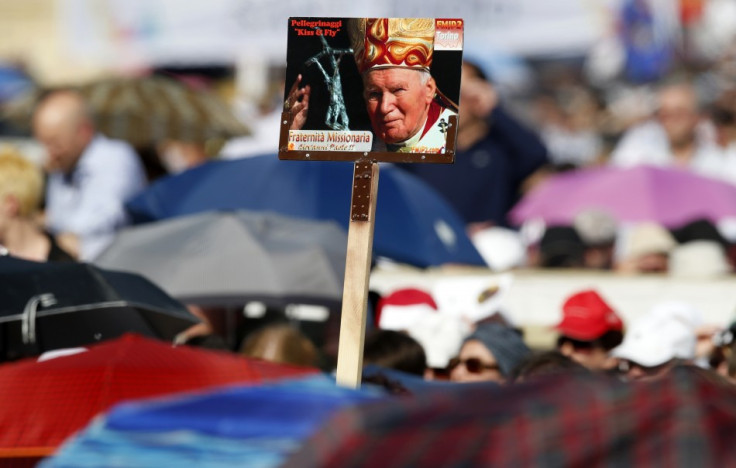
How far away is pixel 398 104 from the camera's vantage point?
453 centimetres

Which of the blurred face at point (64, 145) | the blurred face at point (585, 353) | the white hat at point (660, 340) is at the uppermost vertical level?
the blurred face at point (64, 145)

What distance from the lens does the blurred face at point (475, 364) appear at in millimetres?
6324

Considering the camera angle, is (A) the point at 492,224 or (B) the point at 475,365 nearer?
(B) the point at 475,365

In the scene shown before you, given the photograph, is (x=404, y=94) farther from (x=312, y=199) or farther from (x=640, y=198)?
(x=640, y=198)

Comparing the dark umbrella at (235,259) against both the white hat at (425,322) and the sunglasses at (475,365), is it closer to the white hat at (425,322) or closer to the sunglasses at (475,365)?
the white hat at (425,322)

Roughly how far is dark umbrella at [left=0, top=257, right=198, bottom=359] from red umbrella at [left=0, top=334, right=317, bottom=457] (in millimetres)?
986

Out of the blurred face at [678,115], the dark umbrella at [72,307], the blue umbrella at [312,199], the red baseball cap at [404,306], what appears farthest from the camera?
the blurred face at [678,115]

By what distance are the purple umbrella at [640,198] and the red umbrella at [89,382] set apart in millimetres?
6304

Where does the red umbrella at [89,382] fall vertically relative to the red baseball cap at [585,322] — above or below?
above

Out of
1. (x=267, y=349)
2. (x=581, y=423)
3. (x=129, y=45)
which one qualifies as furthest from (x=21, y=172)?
(x=129, y=45)

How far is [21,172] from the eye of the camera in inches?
289

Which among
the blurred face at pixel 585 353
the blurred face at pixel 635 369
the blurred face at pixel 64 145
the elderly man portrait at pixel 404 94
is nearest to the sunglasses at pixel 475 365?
the blurred face at pixel 635 369

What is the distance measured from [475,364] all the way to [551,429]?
430cm

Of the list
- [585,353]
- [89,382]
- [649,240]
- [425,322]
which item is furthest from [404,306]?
[89,382]
